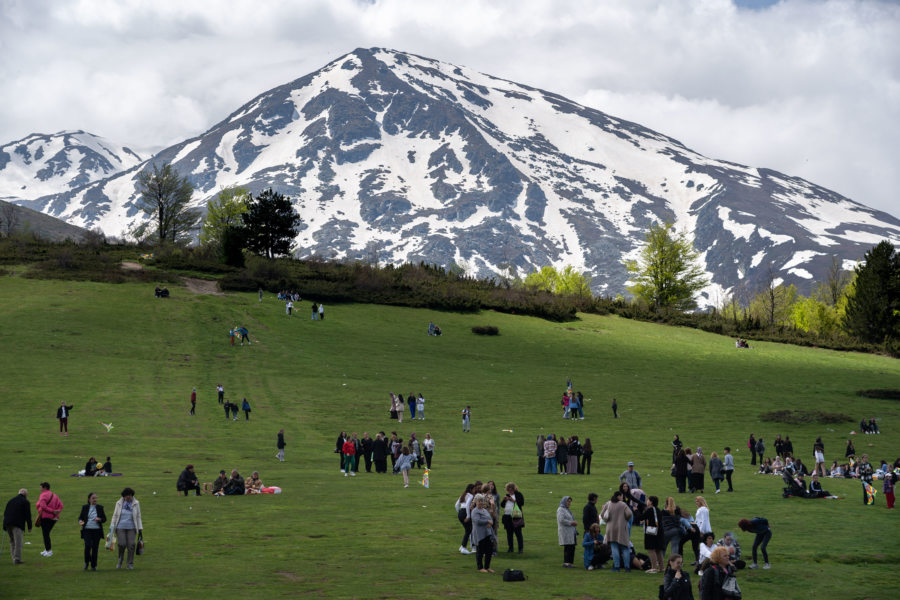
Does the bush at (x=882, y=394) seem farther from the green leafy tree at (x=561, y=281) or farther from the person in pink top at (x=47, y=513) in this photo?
the green leafy tree at (x=561, y=281)

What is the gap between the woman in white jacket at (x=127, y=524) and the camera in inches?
782

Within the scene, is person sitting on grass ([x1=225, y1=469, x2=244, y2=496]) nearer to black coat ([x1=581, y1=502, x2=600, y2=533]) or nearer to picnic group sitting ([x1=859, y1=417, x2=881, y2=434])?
black coat ([x1=581, y1=502, x2=600, y2=533])

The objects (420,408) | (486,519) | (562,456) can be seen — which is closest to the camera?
(486,519)

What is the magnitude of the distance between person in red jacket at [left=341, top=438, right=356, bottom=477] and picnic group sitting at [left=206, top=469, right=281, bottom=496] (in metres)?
5.02

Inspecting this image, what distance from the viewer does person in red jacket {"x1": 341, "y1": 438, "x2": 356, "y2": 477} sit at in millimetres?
35578

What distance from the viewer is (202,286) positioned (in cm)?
9156

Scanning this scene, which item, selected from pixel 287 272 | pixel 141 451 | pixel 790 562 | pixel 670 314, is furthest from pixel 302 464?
pixel 670 314

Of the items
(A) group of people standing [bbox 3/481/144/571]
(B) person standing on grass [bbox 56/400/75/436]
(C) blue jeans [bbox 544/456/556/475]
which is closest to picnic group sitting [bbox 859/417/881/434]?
(C) blue jeans [bbox 544/456/556/475]

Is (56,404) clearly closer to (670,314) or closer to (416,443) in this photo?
(416,443)

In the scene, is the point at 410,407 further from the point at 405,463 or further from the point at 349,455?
the point at 405,463

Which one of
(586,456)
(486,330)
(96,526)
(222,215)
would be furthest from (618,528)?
(222,215)

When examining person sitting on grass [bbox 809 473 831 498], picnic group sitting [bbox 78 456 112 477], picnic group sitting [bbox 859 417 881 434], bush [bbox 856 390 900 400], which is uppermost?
bush [bbox 856 390 900 400]

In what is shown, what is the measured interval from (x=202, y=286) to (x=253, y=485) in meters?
64.2

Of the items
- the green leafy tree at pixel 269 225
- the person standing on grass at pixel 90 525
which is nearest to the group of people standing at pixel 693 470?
Result: the person standing on grass at pixel 90 525
